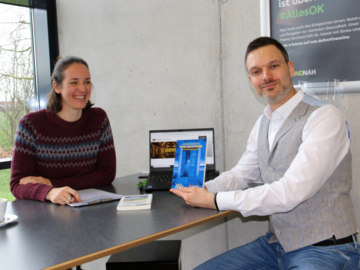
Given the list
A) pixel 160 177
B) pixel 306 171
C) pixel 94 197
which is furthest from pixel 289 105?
pixel 94 197

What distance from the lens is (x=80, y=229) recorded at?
1.22 meters

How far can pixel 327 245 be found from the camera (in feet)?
4.45

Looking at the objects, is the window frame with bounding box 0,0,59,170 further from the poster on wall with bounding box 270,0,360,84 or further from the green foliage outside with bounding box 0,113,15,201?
the poster on wall with bounding box 270,0,360,84

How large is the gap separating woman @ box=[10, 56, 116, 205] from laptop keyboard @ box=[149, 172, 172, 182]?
26 centimetres

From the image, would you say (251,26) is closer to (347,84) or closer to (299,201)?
(347,84)

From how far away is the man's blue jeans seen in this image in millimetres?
1294

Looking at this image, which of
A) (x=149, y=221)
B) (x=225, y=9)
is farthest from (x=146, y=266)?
(x=225, y=9)

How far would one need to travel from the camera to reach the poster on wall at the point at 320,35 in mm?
1805

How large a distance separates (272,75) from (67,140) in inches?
50.0

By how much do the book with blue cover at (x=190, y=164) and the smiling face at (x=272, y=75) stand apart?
15.9 inches

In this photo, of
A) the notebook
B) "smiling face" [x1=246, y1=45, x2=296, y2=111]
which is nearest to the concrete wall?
"smiling face" [x1=246, y1=45, x2=296, y2=111]

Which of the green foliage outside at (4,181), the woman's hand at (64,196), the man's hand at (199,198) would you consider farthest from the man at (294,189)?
the green foliage outside at (4,181)

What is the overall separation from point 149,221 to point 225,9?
65.6 inches

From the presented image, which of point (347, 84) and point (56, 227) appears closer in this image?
point (56, 227)
